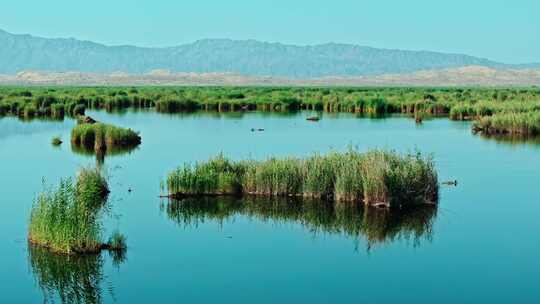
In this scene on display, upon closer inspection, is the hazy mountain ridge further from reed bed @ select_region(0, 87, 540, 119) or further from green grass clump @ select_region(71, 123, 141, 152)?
green grass clump @ select_region(71, 123, 141, 152)

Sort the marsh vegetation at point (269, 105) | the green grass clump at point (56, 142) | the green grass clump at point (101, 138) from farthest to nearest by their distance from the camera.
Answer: the marsh vegetation at point (269, 105) → the green grass clump at point (56, 142) → the green grass clump at point (101, 138)

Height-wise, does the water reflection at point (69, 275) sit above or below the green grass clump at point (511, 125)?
below

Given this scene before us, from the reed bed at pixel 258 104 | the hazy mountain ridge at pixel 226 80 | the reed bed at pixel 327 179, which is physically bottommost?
the hazy mountain ridge at pixel 226 80

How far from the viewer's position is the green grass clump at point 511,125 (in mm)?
37469

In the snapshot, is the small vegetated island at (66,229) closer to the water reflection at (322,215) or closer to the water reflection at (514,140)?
the water reflection at (322,215)

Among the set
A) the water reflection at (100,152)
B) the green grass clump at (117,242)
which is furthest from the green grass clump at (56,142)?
the green grass clump at (117,242)

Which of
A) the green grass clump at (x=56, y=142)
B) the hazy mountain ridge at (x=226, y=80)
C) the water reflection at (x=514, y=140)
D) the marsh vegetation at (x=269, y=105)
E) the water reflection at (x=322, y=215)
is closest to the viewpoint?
the water reflection at (x=322, y=215)

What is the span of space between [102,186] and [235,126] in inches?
884

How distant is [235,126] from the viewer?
137ft

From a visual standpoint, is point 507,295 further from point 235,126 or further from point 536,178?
point 235,126

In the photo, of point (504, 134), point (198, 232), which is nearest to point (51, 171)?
point (198, 232)

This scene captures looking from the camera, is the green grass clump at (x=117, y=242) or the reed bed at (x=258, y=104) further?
the reed bed at (x=258, y=104)

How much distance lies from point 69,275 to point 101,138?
17598 millimetres

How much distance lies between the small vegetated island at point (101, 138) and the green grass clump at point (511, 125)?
16.4 m
